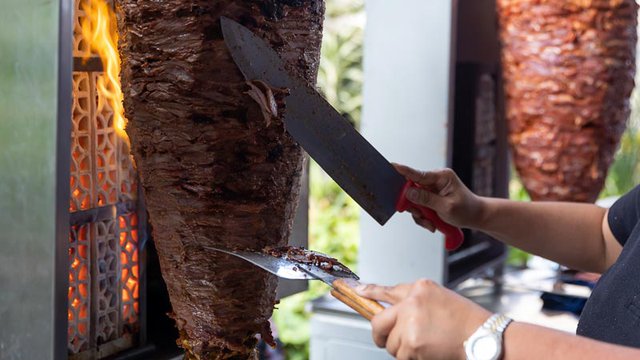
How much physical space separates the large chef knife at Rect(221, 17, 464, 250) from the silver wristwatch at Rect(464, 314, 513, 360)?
45 cm

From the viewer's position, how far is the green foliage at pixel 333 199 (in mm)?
4672

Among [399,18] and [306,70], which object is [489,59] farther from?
[306,70]

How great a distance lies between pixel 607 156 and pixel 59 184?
1.91m

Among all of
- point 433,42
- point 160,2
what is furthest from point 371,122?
point 160,2

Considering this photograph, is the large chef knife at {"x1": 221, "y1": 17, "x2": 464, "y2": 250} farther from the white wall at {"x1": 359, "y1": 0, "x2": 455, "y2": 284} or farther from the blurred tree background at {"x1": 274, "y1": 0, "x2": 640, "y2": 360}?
the blurred tree background at {"x1": 274, "y1": 0, "x2": 640, "y2": 360}

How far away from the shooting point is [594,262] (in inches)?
74.7

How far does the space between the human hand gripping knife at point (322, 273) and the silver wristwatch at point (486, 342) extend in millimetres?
137

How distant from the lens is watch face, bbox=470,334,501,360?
1.10m

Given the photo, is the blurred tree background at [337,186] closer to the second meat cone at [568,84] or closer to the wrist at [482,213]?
the second meat cone at [568,84]

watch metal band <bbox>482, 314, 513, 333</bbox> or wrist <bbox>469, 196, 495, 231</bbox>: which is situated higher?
wrist <bbox>469, 196, 495, 231</bbox>

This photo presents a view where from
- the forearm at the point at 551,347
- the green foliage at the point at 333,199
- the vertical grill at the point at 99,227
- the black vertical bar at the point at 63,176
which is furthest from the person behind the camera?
the green foliage at the point at 333,199

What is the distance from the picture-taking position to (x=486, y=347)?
43.6 inches

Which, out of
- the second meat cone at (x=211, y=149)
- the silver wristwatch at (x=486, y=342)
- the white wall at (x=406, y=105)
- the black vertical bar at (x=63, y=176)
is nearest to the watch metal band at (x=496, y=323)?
the silver wristwatch at (x=486, y=342)

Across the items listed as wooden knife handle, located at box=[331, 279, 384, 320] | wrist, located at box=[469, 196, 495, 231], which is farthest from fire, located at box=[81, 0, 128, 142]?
wrist, located at box=[469, 196, 495, 231]
